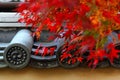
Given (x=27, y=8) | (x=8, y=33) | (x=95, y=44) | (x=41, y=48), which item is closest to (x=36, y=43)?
(x=41, y=48)

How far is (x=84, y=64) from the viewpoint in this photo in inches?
142

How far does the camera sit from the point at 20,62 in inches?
136

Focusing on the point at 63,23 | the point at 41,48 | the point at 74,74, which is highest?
the point at 63,23

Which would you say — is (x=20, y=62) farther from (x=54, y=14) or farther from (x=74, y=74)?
(x=54, y=14)

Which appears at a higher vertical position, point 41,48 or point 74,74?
point 41,48

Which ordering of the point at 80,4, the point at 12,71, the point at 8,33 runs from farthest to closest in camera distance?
the point at 8,33
the point at 12,71
the point at 80,4

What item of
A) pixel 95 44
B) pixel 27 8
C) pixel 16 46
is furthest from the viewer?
pixel 16 46

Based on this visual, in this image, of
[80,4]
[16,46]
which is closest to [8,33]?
[16,46]

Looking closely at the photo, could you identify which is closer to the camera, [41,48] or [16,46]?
[16,46]

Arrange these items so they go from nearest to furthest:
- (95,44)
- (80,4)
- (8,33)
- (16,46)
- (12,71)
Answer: (80,4) < (95,44) < (16,46) < (12,71) < (8,33)

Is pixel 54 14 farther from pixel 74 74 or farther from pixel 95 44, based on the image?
pixel 74 74

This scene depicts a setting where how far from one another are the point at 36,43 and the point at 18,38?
1.05 ft

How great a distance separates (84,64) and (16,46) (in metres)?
0.76

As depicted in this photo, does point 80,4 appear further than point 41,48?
No
